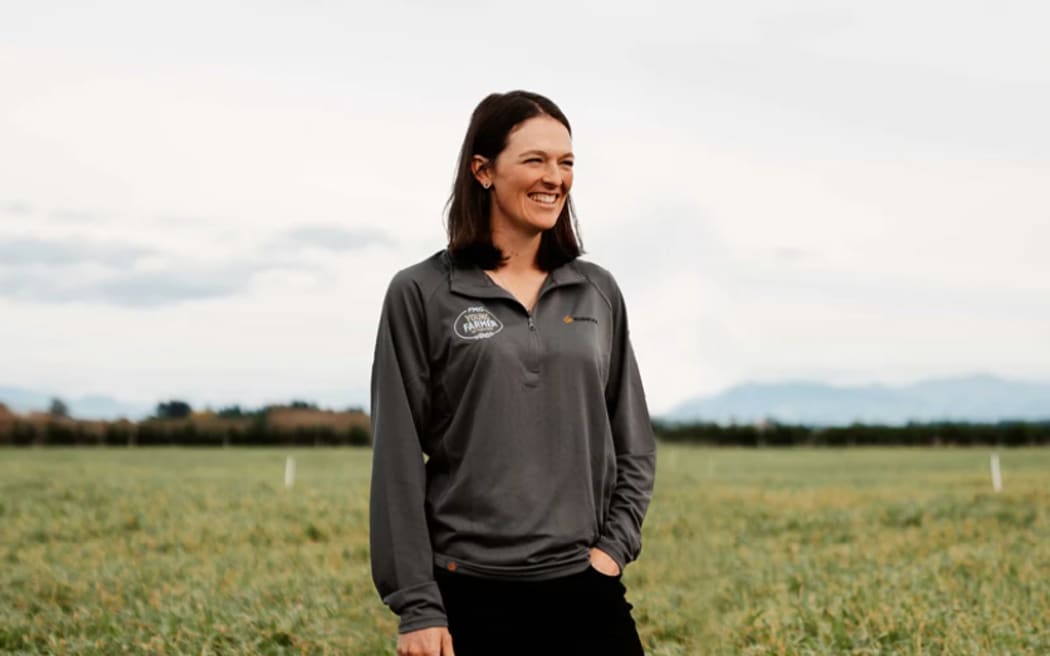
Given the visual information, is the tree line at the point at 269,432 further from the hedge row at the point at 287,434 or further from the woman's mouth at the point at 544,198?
the woman's mouth at the point at 544,198

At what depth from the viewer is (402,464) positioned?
2.91m

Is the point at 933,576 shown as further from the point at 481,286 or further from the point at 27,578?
the point at 27,578

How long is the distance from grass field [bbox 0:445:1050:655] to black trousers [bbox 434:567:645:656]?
161 inches

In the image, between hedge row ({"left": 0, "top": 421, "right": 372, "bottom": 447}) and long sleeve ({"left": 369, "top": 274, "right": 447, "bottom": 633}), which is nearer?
long sleeve ({"left": 369, "top": 274, "right": 447, "bottom": 633})

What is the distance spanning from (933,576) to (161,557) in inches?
305

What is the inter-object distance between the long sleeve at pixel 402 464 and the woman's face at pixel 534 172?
38 cm

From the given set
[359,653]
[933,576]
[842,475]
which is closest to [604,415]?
[359,653]

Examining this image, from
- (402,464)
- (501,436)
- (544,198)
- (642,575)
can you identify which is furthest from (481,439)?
(642,575)

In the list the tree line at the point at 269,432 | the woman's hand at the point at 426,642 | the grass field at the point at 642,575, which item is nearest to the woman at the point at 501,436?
the woman's hand at the point at 426,642

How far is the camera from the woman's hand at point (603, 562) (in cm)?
297

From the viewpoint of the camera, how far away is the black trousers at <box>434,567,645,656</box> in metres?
2.83

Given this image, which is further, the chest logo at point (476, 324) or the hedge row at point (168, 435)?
the hedge row at point (168, 435)

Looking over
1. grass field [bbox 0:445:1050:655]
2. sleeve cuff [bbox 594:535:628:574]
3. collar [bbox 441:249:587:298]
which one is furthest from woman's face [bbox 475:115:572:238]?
grass field [bbox 0:445:1050:655]

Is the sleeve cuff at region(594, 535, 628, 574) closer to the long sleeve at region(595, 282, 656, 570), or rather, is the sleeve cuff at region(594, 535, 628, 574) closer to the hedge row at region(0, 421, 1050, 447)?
the long sleeve at region(595, 282, 656, 570)
